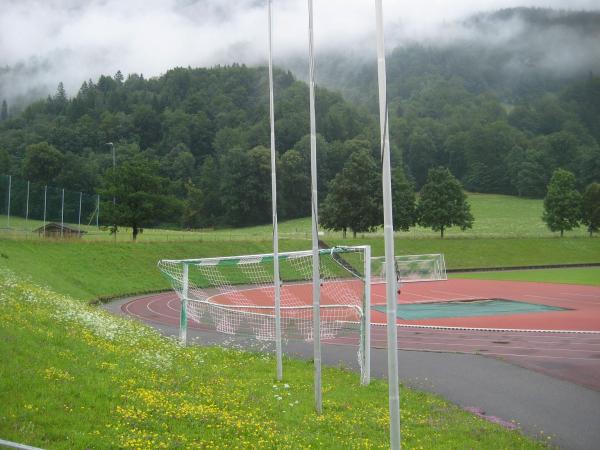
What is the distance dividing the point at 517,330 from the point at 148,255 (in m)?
26.7

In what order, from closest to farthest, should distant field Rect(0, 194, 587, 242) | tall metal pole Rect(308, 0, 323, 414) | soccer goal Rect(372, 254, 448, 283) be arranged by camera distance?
1. tall metal pole Rect(308, 0, 323, 414)
2. soccer goal Rect(372, 254, 448, 283)
3. distant field Rect(0, 194, 587, 242)

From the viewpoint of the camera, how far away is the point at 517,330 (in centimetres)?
2133

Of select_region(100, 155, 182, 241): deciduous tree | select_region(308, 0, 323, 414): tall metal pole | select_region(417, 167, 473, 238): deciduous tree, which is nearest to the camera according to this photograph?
select_region(308, 0, 323, 414): tall metal pole

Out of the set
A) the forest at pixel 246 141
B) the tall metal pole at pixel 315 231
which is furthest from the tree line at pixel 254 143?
the tall metal pole at pixel 315 231

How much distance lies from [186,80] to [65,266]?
103215mm

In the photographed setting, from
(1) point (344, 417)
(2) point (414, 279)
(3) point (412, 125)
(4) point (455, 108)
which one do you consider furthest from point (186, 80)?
(1) point (344, 417)

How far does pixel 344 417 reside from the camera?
9.48 metres

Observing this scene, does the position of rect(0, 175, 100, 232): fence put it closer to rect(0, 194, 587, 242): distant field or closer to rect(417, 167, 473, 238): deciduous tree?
rect(0, 194, 587, 242): distant field

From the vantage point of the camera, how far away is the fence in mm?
36719

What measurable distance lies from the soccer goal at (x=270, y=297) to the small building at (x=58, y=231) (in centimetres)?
856

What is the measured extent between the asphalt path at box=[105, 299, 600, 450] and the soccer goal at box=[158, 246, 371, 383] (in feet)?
3.65

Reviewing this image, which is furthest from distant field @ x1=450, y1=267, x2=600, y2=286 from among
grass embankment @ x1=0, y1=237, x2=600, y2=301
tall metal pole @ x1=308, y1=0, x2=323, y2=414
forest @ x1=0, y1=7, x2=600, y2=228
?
tall metal pole @ x1=308, y1=0, x2=323, y2=414

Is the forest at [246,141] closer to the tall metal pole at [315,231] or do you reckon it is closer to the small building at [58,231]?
the small building at [58,231]

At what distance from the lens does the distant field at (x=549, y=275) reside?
4284 centimetres
